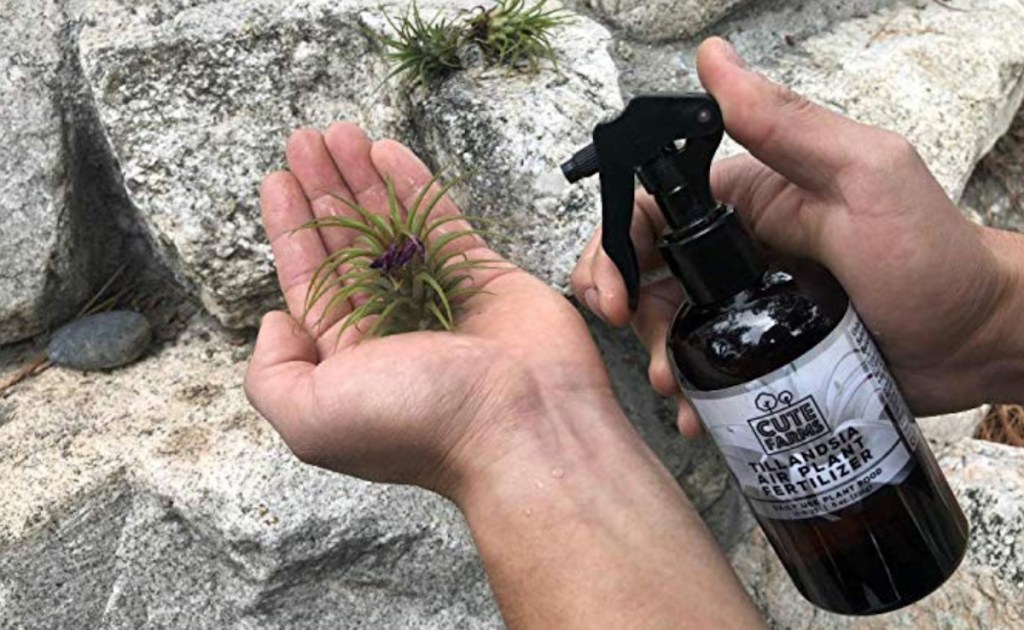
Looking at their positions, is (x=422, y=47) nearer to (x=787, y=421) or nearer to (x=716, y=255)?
(x=716, y=255)

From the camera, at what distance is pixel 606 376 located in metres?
2.10

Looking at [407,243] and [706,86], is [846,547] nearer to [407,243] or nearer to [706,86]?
[706,86]

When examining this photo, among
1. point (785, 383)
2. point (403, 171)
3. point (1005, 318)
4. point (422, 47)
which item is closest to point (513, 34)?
point (422, 47)

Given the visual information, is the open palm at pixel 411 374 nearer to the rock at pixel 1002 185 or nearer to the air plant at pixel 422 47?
the air plant at pixel 422 47

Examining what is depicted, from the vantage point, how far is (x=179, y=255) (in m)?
2.72

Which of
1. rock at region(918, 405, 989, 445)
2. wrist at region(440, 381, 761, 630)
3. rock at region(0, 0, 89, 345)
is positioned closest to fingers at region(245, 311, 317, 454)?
wrist at region(440, 381, 761, 630)

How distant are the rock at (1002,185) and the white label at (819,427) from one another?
2.12 meters

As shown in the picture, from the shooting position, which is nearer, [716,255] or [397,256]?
[716,255]

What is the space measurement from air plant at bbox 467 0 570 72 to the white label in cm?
138

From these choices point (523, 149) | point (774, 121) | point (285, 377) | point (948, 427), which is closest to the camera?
point (774, 121)

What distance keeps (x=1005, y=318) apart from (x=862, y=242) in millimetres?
411

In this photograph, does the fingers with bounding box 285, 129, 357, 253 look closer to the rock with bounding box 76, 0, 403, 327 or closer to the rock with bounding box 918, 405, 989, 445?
the rock with bounding box 76, 0, 403, 327

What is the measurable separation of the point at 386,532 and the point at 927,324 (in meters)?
1.29

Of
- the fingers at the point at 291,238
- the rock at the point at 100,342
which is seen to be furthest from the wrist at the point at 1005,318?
the rock at the point at 100,342
